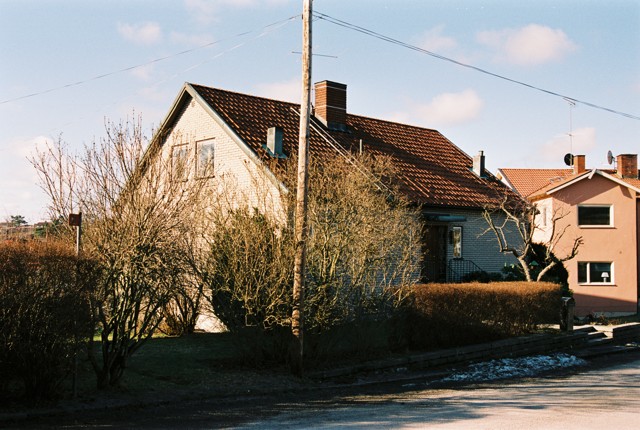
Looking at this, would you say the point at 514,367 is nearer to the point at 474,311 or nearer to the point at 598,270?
the point at 474,311

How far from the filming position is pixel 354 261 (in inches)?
527

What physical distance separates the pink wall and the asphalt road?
18.4m

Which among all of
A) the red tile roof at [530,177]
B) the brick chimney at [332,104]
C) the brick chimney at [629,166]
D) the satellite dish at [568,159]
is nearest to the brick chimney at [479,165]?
the brick chimney at [332,104]

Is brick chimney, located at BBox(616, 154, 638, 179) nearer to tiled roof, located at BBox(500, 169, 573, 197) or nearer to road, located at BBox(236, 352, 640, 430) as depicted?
tiled roof, located at BBox(500, 169, 573, 197)

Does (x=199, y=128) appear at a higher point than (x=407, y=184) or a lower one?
higher

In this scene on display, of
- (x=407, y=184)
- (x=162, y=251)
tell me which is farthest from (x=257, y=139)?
(x=162, y=251)

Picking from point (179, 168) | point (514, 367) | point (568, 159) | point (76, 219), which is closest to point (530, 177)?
point (568, 159)

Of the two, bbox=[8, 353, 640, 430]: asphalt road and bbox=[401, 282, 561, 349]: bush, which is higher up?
bbox=[401, 282, 561, 349]: bush

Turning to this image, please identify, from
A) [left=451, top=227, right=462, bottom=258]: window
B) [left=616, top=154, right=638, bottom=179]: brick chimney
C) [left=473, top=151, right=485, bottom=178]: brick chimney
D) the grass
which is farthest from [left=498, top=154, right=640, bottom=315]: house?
the grass

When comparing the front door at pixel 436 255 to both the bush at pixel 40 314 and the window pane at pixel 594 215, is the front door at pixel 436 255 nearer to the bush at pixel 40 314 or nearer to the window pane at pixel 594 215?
the window pane at pixel 594 215

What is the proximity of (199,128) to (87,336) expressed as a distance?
12.0 metres

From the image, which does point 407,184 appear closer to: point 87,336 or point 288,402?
point 288,402

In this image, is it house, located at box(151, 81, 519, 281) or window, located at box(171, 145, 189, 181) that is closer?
window, located at box(171, 145, 189, 181)

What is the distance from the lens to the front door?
73.7ft
